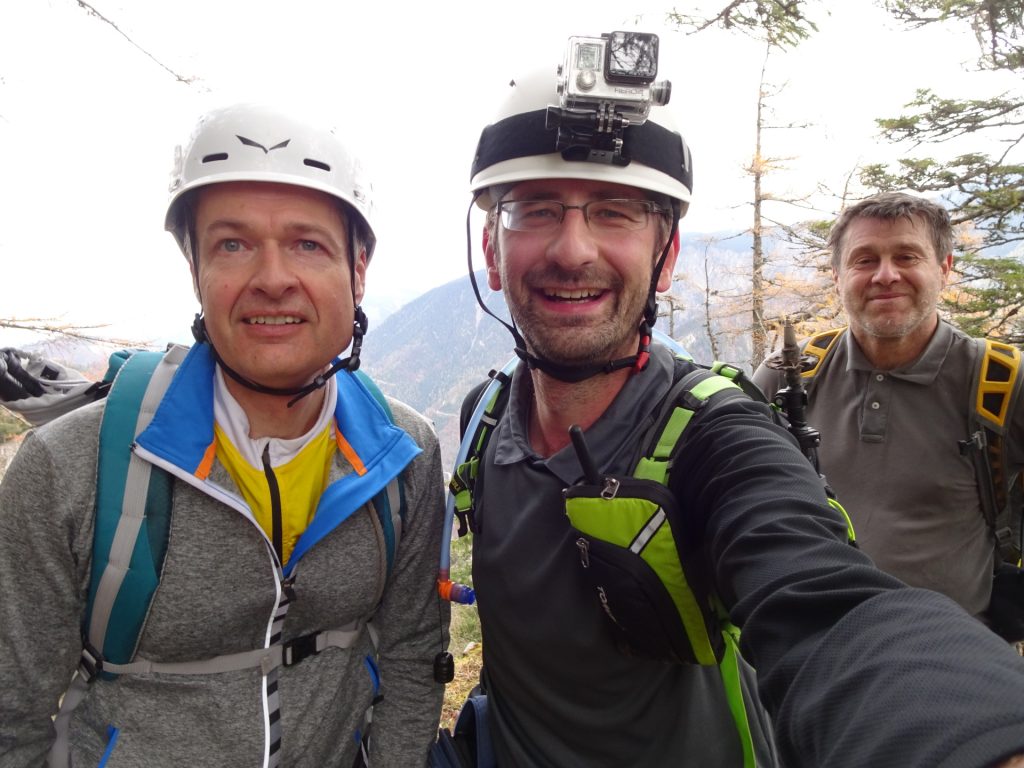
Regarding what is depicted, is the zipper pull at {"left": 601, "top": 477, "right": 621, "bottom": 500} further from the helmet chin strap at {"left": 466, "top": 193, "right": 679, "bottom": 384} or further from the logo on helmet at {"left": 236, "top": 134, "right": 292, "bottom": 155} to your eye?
the logo on helmet at {"left": 236, "top": 134, "right": 292, "bottom": 155}

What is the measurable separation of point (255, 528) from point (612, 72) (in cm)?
230

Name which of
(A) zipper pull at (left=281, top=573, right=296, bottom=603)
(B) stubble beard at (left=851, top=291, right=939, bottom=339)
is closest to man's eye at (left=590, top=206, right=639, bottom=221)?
(A) zipper pull at (left=281, top=573, right=296, bottom=603)

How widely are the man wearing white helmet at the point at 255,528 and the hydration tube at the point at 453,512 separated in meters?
0.10

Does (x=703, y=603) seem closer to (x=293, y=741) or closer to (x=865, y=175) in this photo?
(x=293, y=741)

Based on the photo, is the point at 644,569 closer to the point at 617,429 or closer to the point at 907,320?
the point at 617,429

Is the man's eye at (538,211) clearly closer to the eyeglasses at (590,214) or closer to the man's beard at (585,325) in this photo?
the eyeglasses at (590,214)

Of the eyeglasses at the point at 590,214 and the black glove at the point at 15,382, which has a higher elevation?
the eyeglasses at the point at 590,214

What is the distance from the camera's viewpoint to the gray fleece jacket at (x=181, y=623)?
1.94 m

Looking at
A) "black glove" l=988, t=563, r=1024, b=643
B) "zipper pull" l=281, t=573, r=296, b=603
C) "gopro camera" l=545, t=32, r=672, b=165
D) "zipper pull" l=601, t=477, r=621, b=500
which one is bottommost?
"black glove" l=988, t=563, r=1024, b=643

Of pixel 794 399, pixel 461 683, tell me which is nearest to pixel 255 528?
pixel 794 399

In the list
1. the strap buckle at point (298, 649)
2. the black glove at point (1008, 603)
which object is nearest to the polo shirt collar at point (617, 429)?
the strap buckle at point (298, 649)

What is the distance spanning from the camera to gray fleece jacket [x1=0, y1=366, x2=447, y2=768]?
1.94m

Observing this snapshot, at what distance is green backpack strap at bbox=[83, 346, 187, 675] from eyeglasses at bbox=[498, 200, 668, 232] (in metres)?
1.72

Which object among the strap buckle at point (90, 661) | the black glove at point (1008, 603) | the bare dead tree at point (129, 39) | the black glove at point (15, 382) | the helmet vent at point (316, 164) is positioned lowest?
the black glove at point (1008, 603)
